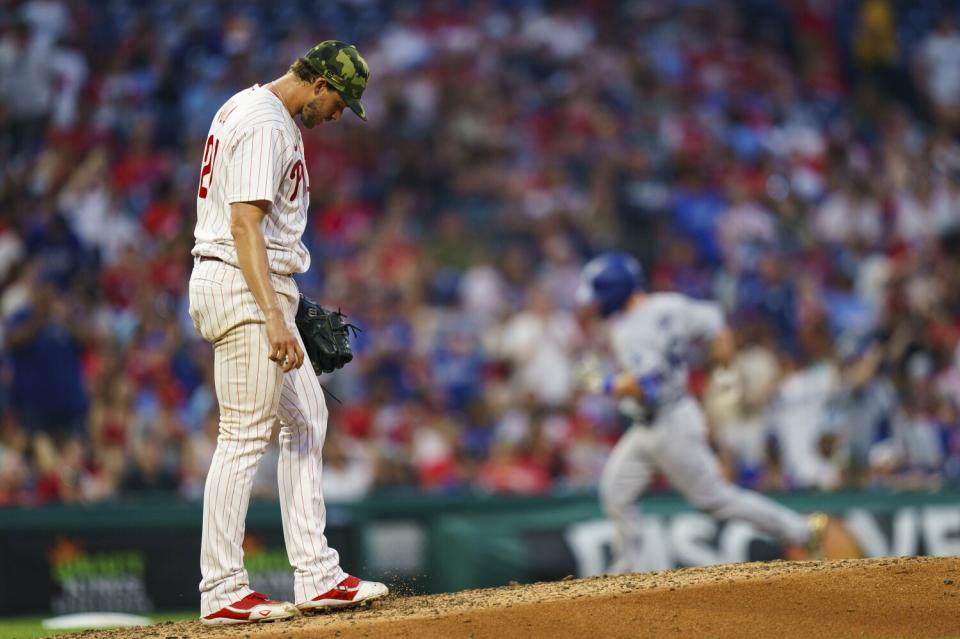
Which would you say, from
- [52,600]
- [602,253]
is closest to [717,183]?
[602,253]

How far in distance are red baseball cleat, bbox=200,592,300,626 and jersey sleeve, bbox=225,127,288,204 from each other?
4.99 feet

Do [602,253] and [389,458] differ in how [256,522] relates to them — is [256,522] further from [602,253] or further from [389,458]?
[602,253]

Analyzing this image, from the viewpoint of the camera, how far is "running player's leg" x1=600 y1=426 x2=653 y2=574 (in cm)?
862

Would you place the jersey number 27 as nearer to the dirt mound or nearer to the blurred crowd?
Result: the dirt mound

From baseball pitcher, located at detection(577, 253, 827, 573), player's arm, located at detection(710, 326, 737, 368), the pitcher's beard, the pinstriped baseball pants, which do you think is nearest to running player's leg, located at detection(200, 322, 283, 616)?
the pinstriped baseball pants

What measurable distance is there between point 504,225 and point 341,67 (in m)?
9.49

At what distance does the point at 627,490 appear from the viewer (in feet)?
→ 28.3

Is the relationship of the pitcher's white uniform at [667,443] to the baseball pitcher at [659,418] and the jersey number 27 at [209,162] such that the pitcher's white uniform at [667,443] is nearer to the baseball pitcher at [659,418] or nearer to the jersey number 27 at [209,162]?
the baseball pitcher at [659,418]

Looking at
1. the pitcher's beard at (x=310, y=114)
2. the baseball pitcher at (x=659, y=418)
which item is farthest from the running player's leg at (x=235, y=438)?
the baseball pitcher at (x=659, y=418)

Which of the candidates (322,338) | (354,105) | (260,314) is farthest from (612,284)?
(260,314)

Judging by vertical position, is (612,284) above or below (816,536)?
above

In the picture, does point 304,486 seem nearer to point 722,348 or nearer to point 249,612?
point 249,612

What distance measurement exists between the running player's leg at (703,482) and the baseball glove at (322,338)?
3713mm

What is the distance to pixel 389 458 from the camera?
38.0 feet
